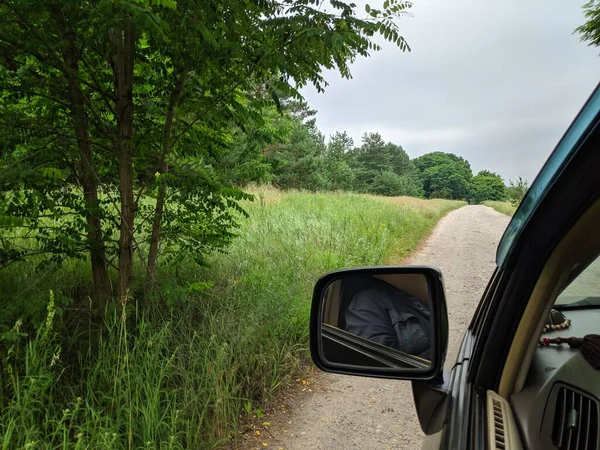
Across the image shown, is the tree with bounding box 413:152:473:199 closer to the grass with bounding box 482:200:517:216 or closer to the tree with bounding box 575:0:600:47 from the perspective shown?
the grass with bounding box 482:200:517:216

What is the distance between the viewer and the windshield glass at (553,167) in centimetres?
62

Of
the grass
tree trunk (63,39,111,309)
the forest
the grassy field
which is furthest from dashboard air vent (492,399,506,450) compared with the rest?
tree trunk (63,39,111,309)

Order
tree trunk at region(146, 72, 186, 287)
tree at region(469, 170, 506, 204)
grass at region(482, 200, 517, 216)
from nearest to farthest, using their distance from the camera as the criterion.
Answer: grass at region(482, 200, 517, 216)
tree at region(469, 170, 506, 204)
tree trunk at region(146, 72, 186, 287)

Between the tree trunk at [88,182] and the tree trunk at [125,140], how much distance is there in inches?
7.8

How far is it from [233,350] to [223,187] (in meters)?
1.34

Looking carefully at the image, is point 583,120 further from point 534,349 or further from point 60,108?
point 60,108

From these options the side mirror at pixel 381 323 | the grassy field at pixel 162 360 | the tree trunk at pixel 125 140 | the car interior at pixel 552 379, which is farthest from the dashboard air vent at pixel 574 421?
the tree trunk at pixel 125 140

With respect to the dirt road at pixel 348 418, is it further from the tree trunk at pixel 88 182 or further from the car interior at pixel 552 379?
the tree trunk at pixel 88 182

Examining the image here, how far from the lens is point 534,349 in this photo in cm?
108

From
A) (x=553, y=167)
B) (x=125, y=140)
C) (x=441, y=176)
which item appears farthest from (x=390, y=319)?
(x=441, y=176)

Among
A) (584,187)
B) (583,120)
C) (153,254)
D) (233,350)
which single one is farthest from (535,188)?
(153,254)

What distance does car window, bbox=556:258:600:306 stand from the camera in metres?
1.11

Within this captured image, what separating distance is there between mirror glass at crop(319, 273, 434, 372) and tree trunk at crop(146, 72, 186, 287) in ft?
6.59

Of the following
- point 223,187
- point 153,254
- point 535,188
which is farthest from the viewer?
point 153,254
